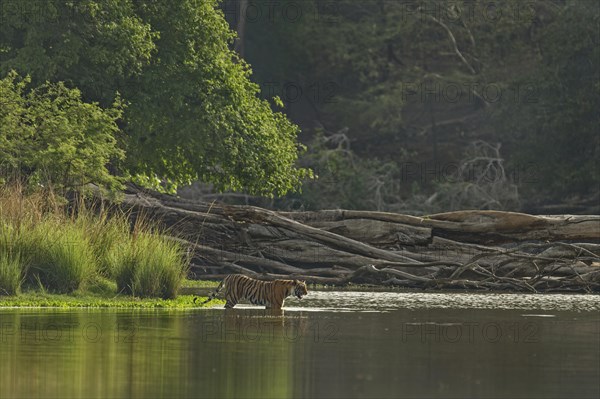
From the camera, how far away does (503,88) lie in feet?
190

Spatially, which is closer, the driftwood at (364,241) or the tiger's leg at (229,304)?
the tiger's leg at (229,304)

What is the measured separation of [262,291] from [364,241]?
34.1 feet

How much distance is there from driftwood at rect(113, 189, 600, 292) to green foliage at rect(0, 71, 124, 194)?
200 centimetres

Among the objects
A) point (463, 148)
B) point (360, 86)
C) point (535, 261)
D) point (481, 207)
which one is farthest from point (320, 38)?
point (535, 261)

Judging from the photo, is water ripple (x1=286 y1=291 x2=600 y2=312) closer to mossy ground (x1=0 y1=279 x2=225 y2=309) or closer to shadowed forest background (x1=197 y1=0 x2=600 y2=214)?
mossy ground (x1=0 y1=279 x2=225 y2=309)

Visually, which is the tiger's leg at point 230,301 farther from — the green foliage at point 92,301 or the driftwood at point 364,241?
the driftwood at point 364,241

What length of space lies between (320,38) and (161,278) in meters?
42.6

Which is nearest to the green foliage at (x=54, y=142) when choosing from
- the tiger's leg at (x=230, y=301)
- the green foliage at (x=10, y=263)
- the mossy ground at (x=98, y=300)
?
the green foliage at (x=10, y=263)

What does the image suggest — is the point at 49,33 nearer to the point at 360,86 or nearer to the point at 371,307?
the point at 371,307

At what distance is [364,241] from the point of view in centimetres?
3278

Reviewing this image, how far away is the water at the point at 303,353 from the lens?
11.7 metres

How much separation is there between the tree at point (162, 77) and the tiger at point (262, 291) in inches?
485

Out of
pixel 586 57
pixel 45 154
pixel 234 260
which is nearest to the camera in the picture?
pixel 45 154

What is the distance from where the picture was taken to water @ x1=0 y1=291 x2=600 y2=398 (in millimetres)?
11672
